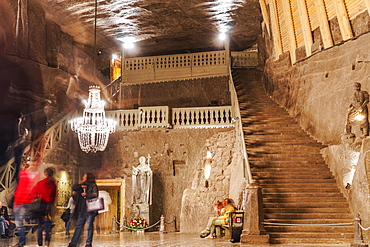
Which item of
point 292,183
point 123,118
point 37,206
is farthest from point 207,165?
point 37,206

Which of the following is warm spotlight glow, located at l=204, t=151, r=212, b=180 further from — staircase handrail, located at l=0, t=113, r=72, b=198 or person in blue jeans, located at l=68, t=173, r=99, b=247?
person in blue jeans, located at l=68, t=173, r=99, b=247

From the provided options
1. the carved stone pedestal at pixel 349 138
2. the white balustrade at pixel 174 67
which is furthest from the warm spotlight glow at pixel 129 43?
the carved stone pedestal at pixel 349 138

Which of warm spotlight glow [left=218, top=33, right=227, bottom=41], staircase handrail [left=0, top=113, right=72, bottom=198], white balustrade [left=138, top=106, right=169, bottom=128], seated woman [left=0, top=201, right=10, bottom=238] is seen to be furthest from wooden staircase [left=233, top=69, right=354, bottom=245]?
staircase handrail [left=0, top=113, right=72, bottom=198]

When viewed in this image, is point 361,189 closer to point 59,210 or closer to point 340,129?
point 340,129

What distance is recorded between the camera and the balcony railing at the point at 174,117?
47.1ft

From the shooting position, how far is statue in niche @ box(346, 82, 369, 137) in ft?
27.0

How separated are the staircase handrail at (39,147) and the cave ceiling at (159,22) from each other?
3.80m

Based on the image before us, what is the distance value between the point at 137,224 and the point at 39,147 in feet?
13.0

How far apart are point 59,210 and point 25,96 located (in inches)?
171

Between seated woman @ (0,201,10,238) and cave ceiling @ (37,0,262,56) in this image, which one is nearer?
seated woman @ (0,201,10,238)

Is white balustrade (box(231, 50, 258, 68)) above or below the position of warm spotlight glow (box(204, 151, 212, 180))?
above

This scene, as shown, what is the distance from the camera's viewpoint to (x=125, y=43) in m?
17.9

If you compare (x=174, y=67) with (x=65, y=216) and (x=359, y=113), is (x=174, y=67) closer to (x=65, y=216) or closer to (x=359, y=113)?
(x=359, y=113)

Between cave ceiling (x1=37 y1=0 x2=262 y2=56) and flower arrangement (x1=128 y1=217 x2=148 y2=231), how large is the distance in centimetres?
711
